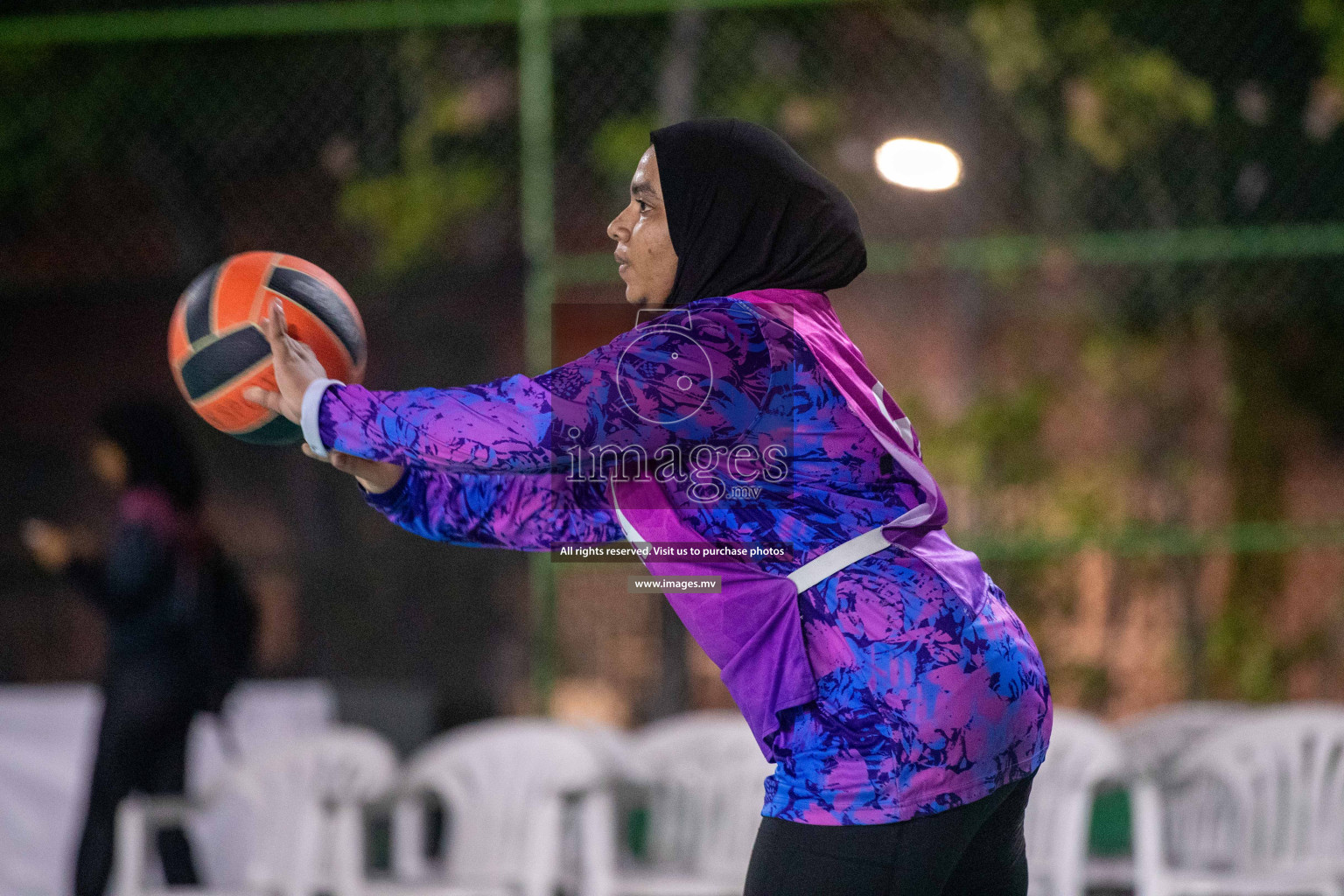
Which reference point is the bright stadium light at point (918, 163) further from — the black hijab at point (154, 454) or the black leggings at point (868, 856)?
the black hijab at point (154, 454)

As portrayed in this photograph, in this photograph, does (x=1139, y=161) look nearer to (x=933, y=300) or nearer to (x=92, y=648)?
(x=933, y=300)

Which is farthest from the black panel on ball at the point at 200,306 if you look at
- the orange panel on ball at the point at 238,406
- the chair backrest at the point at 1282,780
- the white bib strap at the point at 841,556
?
the chair backrest at the point at 1282,780

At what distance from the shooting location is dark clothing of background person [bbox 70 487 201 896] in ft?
14.1

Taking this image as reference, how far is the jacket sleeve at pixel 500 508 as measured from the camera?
197 centimetres

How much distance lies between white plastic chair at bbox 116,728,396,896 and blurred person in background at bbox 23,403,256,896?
0.33ft

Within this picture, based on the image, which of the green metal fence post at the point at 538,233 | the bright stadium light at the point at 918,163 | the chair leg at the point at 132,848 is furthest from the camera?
the green metal fence post at the point at 538,233

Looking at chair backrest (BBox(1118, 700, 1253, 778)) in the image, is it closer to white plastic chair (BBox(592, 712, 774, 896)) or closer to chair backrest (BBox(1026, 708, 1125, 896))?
chair backrest (BBox(1026, 708, 1125, 896))

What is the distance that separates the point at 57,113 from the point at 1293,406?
5074 mm

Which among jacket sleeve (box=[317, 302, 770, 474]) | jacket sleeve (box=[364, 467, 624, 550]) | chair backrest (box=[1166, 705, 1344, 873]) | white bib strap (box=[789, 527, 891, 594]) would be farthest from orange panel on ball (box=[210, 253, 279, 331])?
chair backrest (box=[1166, 705, 1344, 873])

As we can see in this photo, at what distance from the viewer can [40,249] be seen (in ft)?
17.8

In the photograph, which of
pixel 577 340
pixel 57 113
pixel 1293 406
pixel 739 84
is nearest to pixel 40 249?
pixel 57 113

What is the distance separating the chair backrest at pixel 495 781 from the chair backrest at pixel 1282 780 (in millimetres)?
1849

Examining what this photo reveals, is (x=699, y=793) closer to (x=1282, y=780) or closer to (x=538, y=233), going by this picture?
(x=1282, y=780)

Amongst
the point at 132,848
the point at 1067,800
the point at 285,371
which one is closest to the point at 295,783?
the point at 132,848
